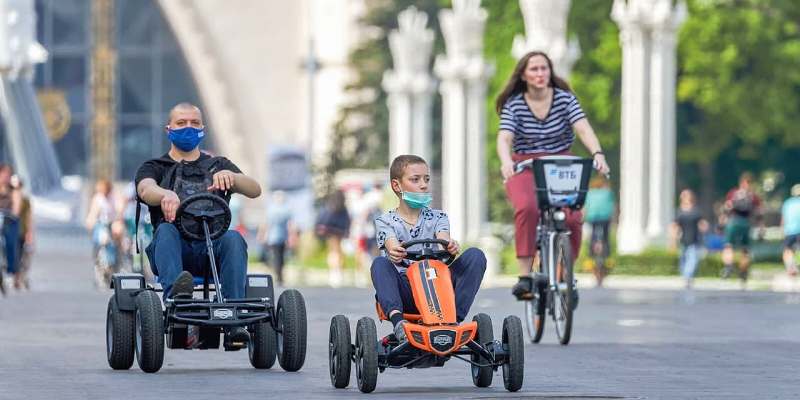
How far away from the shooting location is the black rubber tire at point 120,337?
43.1 feet

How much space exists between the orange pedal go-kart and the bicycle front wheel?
3759mm

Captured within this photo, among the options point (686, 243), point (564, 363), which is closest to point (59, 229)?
point (686, 243)

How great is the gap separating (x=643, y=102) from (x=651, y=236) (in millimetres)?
2260

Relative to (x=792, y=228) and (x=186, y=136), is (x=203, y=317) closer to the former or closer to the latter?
(x=186, y=136)

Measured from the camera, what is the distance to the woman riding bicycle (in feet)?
55.0

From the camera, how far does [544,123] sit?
16922 millimetres

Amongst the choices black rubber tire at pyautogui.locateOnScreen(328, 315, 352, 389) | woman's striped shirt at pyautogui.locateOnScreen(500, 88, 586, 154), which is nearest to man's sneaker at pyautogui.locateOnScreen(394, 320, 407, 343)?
black rubber tire at pyautogui.locateOnScreen(328, 315, 352, 389)

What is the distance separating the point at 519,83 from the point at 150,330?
15.9 feet

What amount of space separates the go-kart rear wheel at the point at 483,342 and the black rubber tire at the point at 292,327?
1.10 m

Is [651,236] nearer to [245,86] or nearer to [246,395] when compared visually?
[246,395]

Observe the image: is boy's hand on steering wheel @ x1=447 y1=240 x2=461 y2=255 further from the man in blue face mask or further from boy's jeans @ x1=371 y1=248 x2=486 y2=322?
the man in blue face mask

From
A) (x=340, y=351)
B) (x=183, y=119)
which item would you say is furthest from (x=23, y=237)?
(x=340, y=351)

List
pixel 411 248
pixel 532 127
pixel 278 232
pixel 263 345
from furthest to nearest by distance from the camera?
pixel 278 232 < pixel 532 127 < pixel 263 345 < pixel 411 248

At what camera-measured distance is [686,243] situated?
111ft
